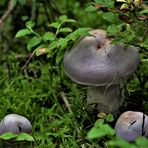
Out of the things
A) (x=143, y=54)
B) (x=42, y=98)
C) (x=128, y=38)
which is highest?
(x=128, y=38)

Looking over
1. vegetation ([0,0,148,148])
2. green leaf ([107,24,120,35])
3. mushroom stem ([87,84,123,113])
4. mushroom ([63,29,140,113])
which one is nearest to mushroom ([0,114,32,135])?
vegetation ([0,0,148,148])

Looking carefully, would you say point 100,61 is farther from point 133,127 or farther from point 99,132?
point 99,132

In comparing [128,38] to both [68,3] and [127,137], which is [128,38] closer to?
[127,137]

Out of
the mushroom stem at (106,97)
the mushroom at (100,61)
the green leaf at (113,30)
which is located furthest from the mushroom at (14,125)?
the green leaf at (113,30)

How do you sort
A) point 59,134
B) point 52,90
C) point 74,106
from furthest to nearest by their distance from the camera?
point 52,90 < point 74,106 < point 59,134

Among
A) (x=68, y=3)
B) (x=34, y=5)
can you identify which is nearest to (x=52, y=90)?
(x=34, y=5)

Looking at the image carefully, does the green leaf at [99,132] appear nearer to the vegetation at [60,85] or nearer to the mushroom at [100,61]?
the vegetation at [60,85]

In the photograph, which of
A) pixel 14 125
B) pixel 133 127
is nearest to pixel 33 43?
pixel 14 125

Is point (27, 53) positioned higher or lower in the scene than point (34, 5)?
lower
